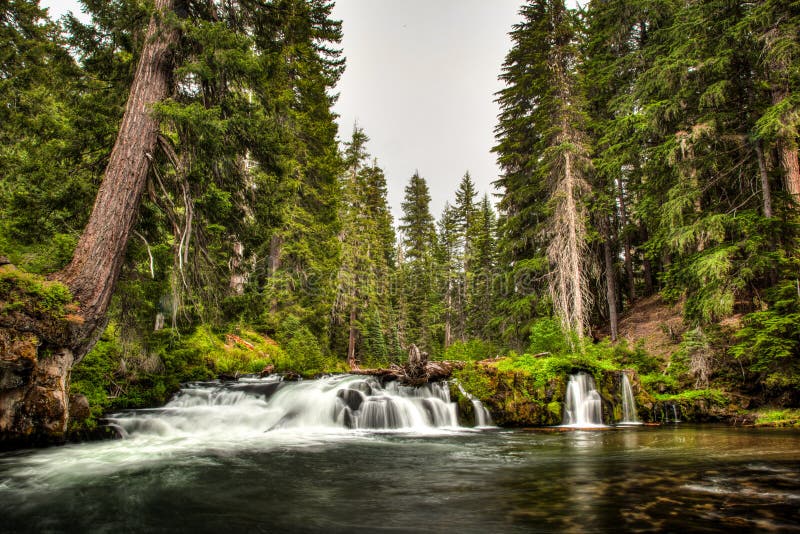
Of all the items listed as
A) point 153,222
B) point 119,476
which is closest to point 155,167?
point 153,222

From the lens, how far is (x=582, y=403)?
34.9 ft

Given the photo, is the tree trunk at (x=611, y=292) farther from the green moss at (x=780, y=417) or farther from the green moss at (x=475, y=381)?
the green moss at (x=475, y=381)

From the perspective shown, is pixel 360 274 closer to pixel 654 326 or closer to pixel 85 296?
pixel 654 326

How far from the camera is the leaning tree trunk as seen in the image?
4992 millimetres

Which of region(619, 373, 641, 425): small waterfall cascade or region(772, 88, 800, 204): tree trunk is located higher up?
region(772, 88, 800, 204): tree trunk

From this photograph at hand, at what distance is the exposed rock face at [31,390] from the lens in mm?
4871

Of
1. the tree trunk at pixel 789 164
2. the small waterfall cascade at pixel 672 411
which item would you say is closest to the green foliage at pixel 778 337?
the small waterfall cascade at pixel 672 411

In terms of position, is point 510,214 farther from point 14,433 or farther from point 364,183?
point 14,433

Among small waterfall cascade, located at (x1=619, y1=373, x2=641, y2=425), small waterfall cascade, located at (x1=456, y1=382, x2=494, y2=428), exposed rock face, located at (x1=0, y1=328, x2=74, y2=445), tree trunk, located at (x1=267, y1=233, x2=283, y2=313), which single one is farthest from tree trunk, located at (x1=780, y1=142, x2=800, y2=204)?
tree trunk, located at (x1=267, y1=233, x2=283, y2=313)

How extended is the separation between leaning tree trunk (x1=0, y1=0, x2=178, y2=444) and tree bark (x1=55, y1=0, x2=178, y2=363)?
1cm

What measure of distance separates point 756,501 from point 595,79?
21542 millimetres

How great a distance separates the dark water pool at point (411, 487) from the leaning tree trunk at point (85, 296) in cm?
70

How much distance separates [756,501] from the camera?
3.08 metres

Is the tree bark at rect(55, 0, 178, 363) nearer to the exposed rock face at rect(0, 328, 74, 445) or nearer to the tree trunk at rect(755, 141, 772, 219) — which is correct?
the exposed rock face at rect(0, 328, 74, 445)
